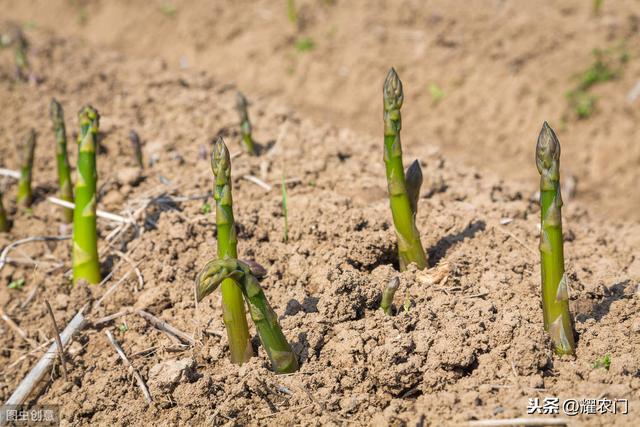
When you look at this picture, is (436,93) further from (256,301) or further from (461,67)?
(256,301)

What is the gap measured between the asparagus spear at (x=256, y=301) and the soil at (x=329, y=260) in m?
0.09

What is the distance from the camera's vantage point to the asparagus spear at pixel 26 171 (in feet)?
13.9

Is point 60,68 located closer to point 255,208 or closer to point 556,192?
point 255,208

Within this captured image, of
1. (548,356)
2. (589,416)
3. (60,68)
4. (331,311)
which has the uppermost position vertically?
(60,68)

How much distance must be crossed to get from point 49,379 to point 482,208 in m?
2.53

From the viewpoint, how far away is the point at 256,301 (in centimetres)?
260

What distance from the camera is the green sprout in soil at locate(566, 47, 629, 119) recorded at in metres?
6.28

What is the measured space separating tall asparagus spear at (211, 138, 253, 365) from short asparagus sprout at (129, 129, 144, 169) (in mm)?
1715

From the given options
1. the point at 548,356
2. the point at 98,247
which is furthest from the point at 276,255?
the point at 548,356

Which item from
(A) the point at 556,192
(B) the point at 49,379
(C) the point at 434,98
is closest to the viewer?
(A) the point at 556,192

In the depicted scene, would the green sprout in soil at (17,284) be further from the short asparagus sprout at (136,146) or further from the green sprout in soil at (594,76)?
the green sprout in soil at (594,76)

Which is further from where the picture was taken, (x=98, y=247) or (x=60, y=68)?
(x=60, y=68)

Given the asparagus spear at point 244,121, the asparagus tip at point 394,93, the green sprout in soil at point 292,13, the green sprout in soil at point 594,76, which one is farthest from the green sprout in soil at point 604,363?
the green sprout in soil at point 292,13

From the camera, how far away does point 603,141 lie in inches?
240
